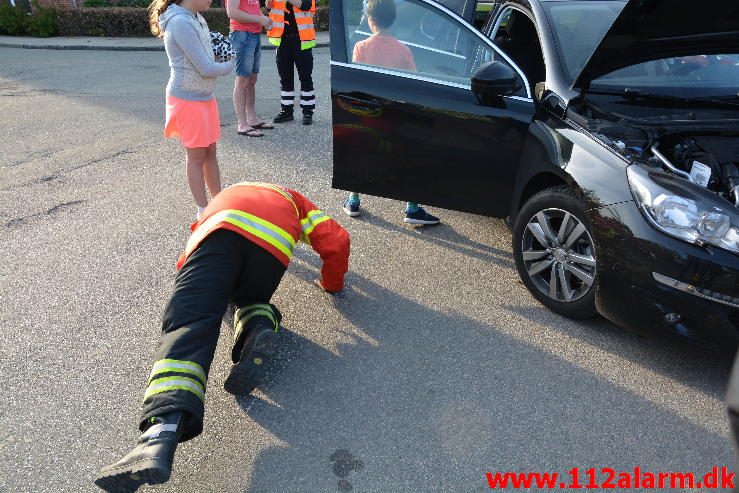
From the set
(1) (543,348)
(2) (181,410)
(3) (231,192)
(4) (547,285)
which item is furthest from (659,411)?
(3) (231,192)

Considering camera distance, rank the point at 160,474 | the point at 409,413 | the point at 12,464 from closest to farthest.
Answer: the point at 160,474 < the point at 12,464 < the point at 409,413

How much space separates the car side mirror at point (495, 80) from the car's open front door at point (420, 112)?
82mm

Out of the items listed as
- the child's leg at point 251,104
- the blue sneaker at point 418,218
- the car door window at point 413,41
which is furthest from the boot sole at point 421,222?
the child's leg at point 251,104

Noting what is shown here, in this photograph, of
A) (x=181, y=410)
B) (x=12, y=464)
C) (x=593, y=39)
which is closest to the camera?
(x=181, y=410)

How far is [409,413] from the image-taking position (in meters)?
2.61

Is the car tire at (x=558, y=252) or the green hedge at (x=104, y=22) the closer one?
the car tire at (x=558, y=252)

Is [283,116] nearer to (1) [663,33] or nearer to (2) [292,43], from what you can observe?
(2) [292,43]

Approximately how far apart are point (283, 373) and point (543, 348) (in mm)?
1314

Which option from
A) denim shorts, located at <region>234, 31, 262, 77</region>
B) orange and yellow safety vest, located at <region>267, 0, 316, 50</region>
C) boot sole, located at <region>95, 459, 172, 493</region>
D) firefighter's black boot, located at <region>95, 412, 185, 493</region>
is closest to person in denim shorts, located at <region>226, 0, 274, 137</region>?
denim shorts, located at <region>234, 31, 262, 77</region>

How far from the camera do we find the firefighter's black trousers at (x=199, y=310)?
88.6 inches

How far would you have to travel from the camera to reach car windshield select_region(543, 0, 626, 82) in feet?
11.5

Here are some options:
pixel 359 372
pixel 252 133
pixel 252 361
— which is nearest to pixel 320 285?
pixel 359 372

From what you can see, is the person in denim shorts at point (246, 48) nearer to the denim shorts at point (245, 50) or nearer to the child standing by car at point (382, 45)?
the denim shorts at point (245, 50)

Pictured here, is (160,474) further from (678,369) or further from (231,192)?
(678,369)
